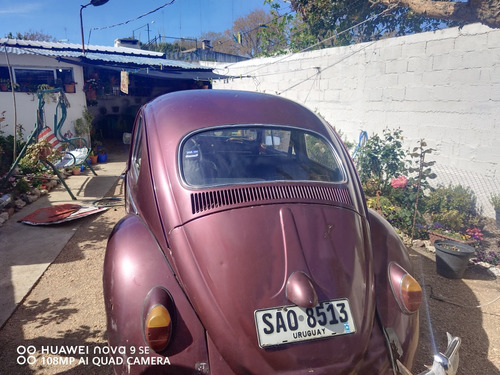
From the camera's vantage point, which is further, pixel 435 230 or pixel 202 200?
pixel 435 230

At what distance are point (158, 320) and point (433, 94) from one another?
5.87 m

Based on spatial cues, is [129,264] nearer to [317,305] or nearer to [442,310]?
[317,305]

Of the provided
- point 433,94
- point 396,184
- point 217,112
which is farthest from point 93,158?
point 433,94

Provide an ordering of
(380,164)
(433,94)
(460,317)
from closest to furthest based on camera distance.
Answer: (460,317), (380,164), (433,94)

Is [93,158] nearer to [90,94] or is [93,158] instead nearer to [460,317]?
[90,94]

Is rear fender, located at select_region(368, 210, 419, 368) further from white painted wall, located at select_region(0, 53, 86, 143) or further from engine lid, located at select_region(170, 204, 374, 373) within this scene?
white painted wall, located at select_region(0, 53, 86, 143)

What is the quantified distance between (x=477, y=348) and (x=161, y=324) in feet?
8.15

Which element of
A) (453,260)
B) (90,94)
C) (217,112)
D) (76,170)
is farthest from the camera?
(90,94)

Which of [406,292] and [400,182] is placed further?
[400,182]

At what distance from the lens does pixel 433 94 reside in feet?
19.2

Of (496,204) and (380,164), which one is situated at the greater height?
(380,164)

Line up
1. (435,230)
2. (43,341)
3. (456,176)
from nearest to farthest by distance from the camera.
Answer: (43,341)
(435,230)
(456,176)

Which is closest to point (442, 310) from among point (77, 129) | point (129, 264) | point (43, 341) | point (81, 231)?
point (129, 264)

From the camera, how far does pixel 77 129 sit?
10.1 metres
